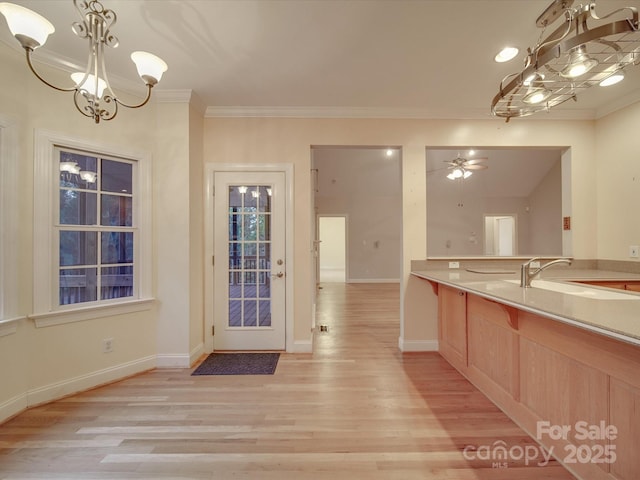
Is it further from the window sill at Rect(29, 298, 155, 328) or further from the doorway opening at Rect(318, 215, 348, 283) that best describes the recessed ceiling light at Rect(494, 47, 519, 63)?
the doorway opening at Rect(318, 215, 348, 283)

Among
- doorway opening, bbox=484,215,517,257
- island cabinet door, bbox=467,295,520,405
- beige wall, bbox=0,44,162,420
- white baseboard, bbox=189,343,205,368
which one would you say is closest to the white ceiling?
beige wall, bbox=0,44,162,420

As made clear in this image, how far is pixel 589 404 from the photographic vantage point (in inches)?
55.1

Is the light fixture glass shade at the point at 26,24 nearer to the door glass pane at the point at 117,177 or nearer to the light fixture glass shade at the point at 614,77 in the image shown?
→ the door glass pane at the point at 117,177

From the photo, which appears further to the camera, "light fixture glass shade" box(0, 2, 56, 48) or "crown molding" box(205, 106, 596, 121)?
"crown molding" box(205, 106, 596, 121)

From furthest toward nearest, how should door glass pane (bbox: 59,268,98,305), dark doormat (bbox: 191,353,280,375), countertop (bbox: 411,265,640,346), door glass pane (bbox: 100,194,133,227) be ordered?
1. dark doormat (bbox: 191,353,280,375)
2. door glass pane (bbox: 100,194,133,227)
3. door glass pane (bbox: 59,268,98,305)
4. countertop (bbox: 411,265,640,346)

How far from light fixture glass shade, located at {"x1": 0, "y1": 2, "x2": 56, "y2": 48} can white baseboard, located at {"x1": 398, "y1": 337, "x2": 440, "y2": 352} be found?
3.61 metres

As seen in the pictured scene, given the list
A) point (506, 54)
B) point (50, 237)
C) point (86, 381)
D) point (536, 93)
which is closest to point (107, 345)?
point (86, 381)

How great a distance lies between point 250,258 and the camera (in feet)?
10.4

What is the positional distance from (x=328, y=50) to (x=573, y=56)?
1545 mm

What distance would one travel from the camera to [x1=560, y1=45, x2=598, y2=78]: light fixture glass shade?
4.17 ft

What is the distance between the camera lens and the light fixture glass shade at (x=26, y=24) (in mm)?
1223

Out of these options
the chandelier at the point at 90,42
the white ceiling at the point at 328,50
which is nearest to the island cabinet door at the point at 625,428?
the white ceiling at the point at 328,50

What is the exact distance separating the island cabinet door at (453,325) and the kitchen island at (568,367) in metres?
0.18

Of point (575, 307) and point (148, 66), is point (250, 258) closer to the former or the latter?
point (148, 66)
